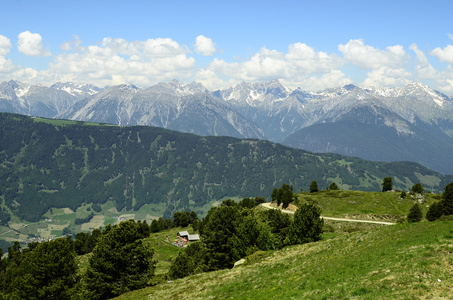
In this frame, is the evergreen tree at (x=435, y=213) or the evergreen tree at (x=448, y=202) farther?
the evergreen tree at (x=435, y=213)

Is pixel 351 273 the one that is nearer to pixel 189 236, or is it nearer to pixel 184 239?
pixel 184 239

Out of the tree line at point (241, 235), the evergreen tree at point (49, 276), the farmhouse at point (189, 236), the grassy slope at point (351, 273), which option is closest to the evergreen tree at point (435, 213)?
the tree line at point (241, 235)

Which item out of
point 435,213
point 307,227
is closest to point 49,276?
point 307,227

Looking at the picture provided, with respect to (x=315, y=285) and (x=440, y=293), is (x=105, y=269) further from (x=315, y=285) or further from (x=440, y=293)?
(x=440, y=293)

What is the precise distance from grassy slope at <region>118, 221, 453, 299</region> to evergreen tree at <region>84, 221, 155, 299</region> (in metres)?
3.93

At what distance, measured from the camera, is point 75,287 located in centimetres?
5734

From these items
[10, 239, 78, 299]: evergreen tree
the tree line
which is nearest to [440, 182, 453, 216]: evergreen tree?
the tree line

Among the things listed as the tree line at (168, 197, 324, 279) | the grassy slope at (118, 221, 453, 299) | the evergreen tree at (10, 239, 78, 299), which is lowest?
the evergreen tree at (10, 239, 78, 299)

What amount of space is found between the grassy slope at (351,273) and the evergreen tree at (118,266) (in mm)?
3931

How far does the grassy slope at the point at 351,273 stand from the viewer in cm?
2433

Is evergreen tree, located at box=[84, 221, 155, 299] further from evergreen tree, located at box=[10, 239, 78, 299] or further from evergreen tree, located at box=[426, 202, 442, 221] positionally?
evergreen tree, located at box=[426, 202, 442, 221]

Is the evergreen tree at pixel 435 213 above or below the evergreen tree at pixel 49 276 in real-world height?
above

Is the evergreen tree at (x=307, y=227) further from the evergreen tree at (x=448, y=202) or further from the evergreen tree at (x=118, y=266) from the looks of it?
the evergreen tree at (x=448, y=202)

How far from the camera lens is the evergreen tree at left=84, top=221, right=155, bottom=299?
51.4 metres
